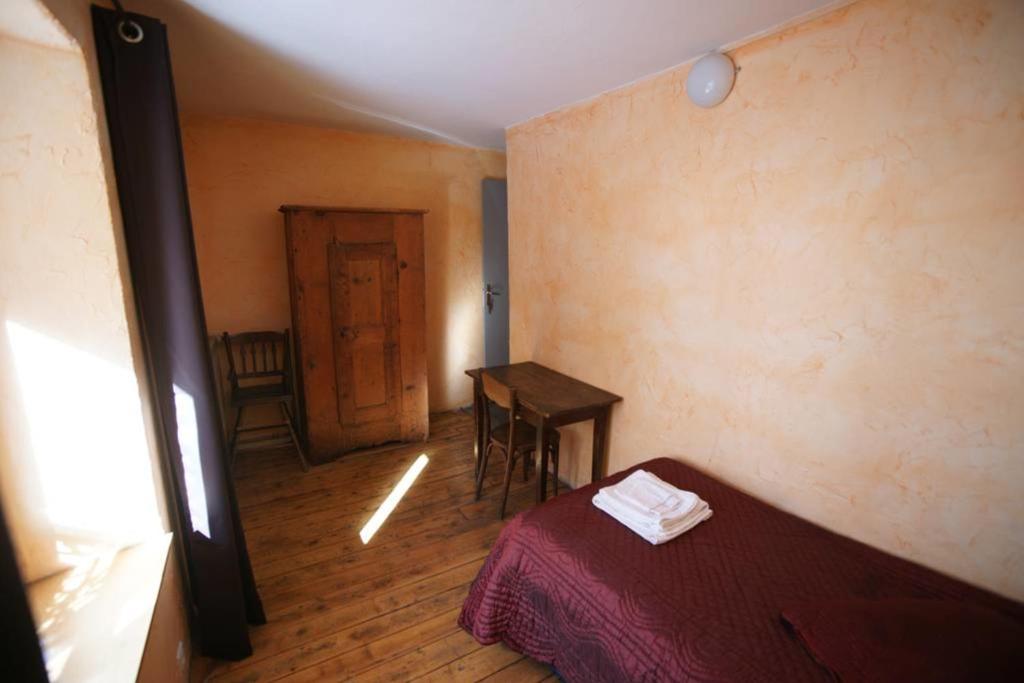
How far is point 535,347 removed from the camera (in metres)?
2.99

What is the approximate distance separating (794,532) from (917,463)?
424 millimetres

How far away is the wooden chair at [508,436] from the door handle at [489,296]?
1.43 metres

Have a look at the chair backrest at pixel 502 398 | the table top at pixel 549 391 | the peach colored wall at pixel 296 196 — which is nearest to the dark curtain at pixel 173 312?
the chair backrest at pixel 502 398

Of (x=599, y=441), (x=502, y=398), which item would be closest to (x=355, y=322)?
(x=502, y=398)

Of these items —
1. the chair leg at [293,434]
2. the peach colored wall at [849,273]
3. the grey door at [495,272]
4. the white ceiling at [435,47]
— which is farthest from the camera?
the grey door at [495,272]

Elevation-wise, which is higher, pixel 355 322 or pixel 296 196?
pixel 296 196

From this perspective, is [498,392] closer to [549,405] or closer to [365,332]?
[549,405]

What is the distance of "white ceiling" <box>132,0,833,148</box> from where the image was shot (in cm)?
147

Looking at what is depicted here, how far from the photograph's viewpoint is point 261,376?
10.2ft

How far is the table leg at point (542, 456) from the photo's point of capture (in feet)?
7.11

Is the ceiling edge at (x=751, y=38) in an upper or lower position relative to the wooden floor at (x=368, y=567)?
upper

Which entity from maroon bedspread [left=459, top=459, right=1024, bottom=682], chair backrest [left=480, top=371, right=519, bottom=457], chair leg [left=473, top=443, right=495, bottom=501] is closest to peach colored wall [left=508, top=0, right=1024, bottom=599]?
maroon bedspread [left=459, top=459, right=1024, bottom=682]

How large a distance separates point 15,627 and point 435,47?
200cm

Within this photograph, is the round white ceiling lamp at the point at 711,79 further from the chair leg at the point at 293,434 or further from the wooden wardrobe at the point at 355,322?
the chair leg at the point at 293,434
